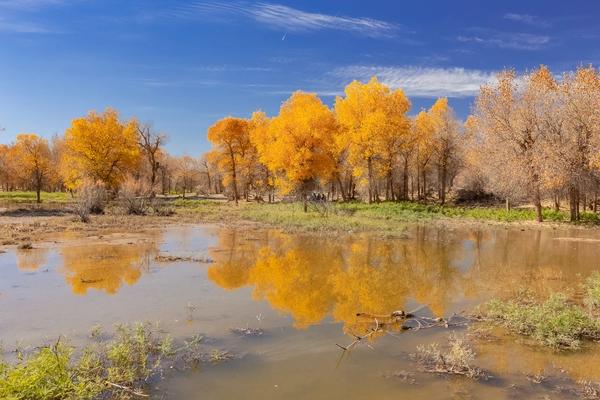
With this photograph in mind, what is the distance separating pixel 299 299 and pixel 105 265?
7141 mm

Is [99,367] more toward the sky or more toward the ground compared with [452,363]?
more toward the sky

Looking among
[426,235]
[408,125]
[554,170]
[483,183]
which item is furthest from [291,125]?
[483,183]

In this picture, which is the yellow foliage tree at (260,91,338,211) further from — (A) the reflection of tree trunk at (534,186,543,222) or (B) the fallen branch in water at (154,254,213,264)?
(B) the fallen branch in water at (154,254,213,264)

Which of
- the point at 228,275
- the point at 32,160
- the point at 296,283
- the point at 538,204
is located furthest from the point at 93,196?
the point at 538,204

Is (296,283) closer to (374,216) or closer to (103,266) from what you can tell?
(103,266)

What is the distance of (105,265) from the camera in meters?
14.7

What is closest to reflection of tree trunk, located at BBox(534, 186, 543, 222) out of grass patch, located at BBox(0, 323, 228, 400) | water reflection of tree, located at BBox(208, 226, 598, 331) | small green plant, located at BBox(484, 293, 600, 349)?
water reflection of tree, located at BBox(208, 226, 598, 331)

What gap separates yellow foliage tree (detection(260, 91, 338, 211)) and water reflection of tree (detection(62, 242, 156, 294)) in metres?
19.0

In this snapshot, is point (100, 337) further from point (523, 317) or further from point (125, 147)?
point (125, 147)

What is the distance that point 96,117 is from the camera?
46188 millimetres

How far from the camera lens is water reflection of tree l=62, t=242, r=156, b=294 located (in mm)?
12356

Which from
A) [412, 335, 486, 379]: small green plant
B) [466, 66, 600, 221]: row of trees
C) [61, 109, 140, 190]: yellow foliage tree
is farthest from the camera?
[61, 109, 140, 190]: yellow foliage tree

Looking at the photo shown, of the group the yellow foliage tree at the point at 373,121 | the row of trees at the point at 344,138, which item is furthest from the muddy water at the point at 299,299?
the yellow foliage tree at the point at 373,121

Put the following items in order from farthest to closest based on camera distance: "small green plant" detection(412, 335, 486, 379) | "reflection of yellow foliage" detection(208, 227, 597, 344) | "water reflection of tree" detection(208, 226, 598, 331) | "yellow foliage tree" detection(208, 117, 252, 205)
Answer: "yellow foliage tree" detection(208, 117, 252, 205)
"water reflection of tree" detection(208, 226, 598, 331)
"reflection of yellow foliage" detection(208, 227, 597, 344)
"small green plant" detection(412, 335, 486, 379)
